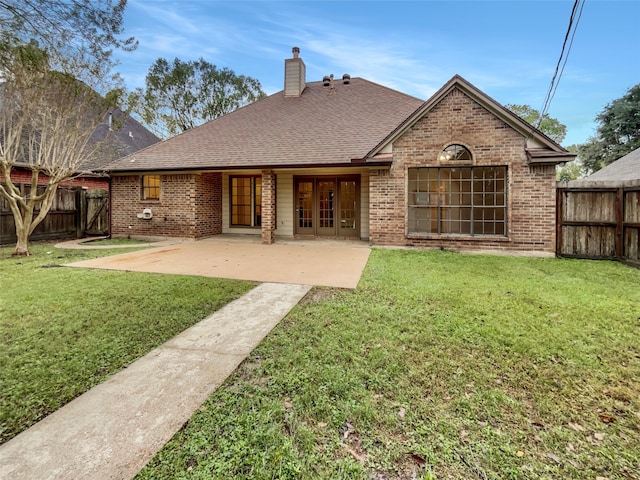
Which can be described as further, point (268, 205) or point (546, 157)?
point (268, 205)

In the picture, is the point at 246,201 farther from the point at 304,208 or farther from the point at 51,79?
the point at 51,79

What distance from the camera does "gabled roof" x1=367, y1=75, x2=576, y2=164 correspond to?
7.76 metres

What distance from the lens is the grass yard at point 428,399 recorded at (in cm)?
168

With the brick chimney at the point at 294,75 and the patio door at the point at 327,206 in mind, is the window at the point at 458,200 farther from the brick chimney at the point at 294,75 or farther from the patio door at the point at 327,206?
the brick chimney at the point at 294,75

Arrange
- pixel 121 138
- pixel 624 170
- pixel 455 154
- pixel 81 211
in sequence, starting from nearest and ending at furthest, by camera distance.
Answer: pixel 455 154 → pixel 81 211 → pixel 624 170 → pixel 121 138

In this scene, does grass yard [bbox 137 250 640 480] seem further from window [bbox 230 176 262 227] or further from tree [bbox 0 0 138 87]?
window [bbox 230 176 262 227]

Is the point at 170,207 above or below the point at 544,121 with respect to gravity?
below

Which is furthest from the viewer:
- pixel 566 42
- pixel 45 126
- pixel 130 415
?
pixel 45 126

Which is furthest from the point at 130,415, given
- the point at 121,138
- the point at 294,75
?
the point at 121,138

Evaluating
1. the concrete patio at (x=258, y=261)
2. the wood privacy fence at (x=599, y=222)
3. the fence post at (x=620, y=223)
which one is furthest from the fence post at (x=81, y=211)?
the fence post at (x=620, y=223)

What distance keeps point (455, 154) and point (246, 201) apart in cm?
777

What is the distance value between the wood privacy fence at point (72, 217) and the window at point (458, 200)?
1161 cm

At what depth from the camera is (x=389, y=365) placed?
8.75ft

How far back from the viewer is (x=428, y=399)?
87.7 inches
